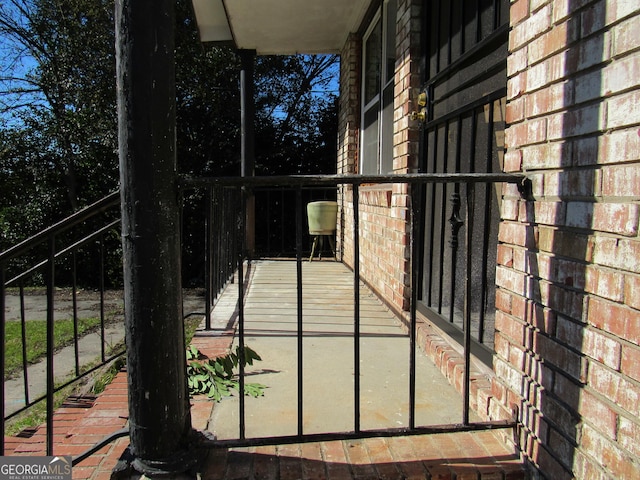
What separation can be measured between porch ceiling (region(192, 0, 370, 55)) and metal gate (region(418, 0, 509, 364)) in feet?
7.65

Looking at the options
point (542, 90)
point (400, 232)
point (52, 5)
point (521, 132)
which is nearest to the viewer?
point (542, 90)

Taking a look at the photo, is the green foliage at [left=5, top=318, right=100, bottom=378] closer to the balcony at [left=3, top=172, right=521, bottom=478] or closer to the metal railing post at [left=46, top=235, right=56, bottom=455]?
the balcony at [left=3, top=172, right=521, bottom=478]

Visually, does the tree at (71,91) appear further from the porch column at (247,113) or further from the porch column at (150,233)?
the porch column at (150,233)

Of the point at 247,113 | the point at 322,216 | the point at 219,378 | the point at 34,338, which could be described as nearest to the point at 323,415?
the point at 219,378

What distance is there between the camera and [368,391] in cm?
245

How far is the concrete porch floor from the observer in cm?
177

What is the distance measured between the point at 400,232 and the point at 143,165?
94.1 inches

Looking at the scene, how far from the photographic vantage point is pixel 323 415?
221cm

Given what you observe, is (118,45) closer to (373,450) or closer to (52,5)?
(373,450)

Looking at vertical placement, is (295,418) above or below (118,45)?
below

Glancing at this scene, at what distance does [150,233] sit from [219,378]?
4.00 ft

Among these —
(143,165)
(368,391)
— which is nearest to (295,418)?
(368,391)

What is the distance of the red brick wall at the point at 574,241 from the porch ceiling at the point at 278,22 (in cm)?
398

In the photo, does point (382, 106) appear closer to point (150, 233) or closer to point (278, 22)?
point (278, 22)
